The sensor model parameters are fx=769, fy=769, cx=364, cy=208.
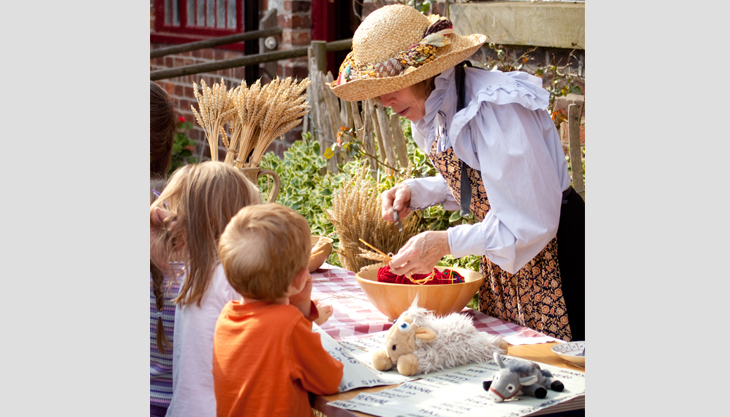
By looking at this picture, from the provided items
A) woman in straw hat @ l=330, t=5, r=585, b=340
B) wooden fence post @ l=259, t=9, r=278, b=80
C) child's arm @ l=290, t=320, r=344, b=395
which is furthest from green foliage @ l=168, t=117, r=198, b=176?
child's arm @ l=290, t=320, r=344, b=395

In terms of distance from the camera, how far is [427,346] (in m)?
1.82

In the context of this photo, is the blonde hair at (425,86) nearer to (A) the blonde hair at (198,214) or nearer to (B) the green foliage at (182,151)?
(A) the blonde hair at (198,214)

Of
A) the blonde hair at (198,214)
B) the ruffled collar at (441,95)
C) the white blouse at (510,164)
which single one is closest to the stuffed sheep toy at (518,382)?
the white blouse at (510,164)

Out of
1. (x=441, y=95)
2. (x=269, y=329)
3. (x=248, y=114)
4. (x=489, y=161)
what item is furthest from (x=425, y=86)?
(x=269, y=329)

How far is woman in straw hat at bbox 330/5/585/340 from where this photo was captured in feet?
6.73

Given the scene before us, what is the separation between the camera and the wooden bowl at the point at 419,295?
212 cm

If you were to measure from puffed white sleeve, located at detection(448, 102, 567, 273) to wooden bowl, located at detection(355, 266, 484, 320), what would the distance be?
0.11 meters

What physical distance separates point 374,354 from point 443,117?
798mm

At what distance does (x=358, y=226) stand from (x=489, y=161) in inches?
33.0

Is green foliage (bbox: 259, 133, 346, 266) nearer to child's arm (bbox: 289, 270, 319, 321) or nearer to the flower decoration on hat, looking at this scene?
the flower decoration on hat

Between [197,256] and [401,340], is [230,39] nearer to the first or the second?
[197,256]

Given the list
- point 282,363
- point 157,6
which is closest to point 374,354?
point 282,363

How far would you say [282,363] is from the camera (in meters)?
1.62

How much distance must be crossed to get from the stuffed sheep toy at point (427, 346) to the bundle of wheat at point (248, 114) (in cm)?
108
